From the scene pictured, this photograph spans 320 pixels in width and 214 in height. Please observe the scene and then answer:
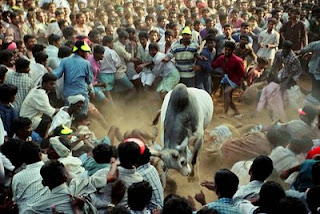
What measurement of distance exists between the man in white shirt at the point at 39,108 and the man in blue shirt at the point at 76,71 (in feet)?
3.05

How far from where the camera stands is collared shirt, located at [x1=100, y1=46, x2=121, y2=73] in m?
10.8

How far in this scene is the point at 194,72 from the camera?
10.9 m

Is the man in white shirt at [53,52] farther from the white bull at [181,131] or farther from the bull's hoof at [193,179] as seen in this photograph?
the bull's hoof at [193,179]

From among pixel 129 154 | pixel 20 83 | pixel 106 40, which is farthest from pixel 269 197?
pixel 106 40

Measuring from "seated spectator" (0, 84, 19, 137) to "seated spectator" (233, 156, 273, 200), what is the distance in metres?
3.41

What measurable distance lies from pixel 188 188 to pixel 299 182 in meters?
2.46

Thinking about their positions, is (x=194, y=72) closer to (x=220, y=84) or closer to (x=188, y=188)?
(x=220, y=84)

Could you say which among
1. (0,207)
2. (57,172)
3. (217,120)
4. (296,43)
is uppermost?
(57,172)

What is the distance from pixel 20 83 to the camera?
873 cm

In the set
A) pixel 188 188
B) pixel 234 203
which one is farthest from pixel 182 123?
pixel 234 203

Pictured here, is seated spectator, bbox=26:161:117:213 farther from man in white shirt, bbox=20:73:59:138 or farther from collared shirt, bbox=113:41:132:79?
collared shirt, bbox=113:41:132:79

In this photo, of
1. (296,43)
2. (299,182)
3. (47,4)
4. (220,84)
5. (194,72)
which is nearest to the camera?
(299,182)

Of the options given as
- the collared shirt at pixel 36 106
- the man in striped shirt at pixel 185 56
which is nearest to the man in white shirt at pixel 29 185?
the collared shirt at pixel 36 106

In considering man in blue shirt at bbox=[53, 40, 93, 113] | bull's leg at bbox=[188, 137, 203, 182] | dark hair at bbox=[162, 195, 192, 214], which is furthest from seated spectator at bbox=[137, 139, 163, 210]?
man in blue shirt at bbox=[53, 40, 93, 113]
